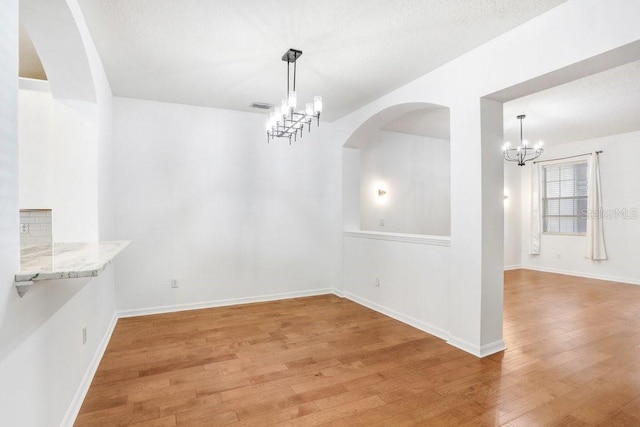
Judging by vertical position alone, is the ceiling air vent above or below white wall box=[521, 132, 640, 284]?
above

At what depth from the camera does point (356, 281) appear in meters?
4.89

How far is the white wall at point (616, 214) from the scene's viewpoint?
611cm

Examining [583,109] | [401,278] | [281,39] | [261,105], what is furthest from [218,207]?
[583,109]

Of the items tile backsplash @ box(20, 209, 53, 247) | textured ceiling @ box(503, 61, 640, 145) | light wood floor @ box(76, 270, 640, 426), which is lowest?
light wood floor @ box(76, 270, 640, 426)

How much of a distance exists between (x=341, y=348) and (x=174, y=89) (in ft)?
11.5

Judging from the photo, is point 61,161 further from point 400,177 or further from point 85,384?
point 400,177

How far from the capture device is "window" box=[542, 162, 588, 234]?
6.96 m

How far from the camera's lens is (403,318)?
3969 millimetres

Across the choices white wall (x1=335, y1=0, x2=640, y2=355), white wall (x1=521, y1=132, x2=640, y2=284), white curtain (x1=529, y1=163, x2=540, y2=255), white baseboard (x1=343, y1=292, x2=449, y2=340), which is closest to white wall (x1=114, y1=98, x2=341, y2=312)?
white baseboard (x1=343, y1=292, x2=449, y2=340)

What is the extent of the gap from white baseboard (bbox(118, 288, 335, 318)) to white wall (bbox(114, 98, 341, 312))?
0.10 ft

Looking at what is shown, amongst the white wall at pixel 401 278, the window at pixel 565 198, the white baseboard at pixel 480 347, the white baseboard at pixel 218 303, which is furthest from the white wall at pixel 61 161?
the window at pixel 565 198

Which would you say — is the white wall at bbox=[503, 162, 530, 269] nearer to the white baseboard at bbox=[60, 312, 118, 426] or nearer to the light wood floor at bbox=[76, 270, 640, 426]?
the light wood floor at bbox=[76, 270, 640, 426]

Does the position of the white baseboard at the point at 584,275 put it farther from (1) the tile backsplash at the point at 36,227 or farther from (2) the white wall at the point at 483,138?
(1) the tile backsplash at the point at 36,227

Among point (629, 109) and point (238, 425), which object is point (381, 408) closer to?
point (238, 425)
